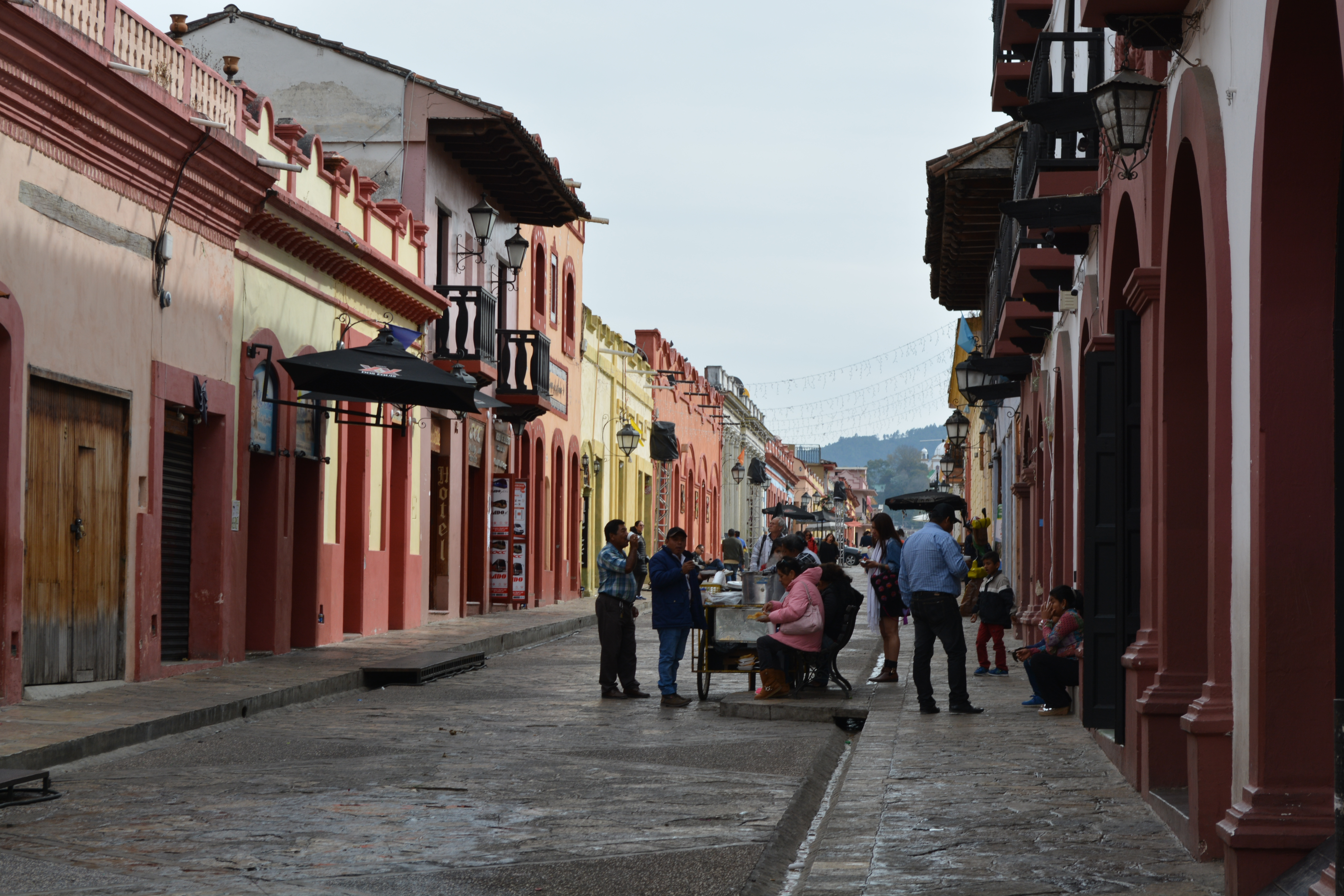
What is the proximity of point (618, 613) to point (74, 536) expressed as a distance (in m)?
4.51

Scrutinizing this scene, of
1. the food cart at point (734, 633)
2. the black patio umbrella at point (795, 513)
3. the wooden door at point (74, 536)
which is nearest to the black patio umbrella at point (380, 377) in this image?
the wooden door at point (74, 536)

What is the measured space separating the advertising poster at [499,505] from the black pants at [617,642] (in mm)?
13866

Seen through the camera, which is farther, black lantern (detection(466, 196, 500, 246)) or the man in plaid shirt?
black lantern (detection(466, 196, 500, 246))

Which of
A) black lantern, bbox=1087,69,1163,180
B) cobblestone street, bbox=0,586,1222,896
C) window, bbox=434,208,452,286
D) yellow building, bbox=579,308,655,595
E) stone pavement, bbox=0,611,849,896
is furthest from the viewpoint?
yellow building, bbox=579,308,655,595

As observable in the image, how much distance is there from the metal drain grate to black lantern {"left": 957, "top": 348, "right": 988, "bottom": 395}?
7034 mm

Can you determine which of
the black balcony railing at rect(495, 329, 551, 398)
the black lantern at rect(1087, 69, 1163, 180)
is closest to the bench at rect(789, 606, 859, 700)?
the black lantern at rect(1087, 69, 1163, 180)

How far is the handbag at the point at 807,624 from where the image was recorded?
44.8 ft

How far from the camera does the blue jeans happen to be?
1408 centimetres

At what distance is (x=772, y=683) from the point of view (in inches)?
553

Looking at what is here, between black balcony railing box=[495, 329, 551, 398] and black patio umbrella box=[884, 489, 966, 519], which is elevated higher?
black balcony railing box=[495, 329, 551, 398]

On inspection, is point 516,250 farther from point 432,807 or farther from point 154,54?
point 432,807

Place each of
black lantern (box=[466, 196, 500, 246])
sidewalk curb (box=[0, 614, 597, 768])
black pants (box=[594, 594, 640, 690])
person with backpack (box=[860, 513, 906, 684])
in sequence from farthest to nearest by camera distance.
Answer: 1. black lantern (box=[466, 196, 500, 246])
2. person with backpack (box=[860, 513, 906, 684])
3. black pants (box=[594, 594, 640, 690])
4. sidewalk curb (box=[0, 614, 597, 768])

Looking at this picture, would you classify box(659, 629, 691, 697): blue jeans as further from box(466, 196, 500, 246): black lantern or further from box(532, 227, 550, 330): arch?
box(532, 227, 550, 330): arch

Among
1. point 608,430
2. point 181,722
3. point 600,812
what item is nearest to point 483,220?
point 181,722
